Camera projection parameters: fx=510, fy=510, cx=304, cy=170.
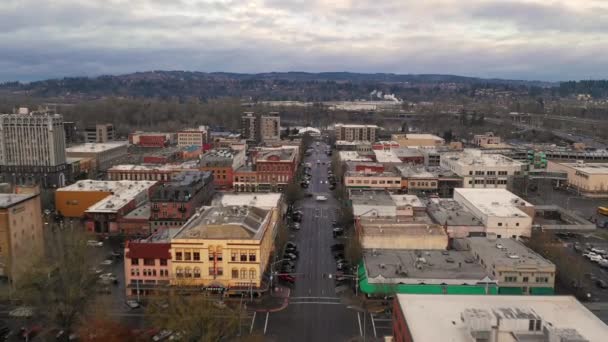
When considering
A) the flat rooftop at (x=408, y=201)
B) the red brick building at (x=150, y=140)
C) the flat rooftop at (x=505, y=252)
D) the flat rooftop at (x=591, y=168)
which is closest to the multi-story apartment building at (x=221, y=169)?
the flat rooftop at (x=408, y=201)

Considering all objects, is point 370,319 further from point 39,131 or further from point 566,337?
point 39,131

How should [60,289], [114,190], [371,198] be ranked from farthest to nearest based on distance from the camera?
[114,190]
[371,198]
[60,289]

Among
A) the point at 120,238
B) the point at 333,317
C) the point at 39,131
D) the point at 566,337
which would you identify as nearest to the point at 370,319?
the point at 333,317

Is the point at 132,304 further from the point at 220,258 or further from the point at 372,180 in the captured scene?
the point at 372,180

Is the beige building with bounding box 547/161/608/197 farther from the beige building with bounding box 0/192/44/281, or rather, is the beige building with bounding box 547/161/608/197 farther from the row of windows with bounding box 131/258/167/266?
the beige building with bounding box 0/192/44/281

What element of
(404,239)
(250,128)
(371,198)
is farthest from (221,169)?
(250,128)

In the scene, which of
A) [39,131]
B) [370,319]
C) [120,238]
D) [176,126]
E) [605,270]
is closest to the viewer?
[370,319]

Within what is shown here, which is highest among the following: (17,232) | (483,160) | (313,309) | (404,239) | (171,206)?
(483,160)
